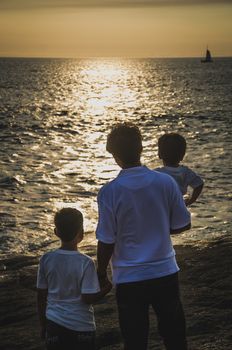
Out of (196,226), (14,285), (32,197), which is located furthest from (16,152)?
(14,285)

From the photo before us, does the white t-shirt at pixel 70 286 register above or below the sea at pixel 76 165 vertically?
above

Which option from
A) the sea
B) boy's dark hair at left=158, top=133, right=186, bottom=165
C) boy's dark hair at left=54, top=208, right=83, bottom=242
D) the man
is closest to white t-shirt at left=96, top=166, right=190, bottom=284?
the man

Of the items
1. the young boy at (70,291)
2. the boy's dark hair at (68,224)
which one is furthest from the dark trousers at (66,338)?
the boy's dark hair at (68,224)

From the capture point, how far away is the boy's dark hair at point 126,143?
4055mm

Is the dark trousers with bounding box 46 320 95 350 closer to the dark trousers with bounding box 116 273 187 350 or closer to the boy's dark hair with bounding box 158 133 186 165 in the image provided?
the dark trousers with bounding box 116 273 187 350

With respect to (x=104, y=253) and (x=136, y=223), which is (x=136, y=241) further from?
(x=104, y=253)

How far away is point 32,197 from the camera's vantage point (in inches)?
602

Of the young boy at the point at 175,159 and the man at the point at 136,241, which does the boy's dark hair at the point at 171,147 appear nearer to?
the young boy at the point at 175,159

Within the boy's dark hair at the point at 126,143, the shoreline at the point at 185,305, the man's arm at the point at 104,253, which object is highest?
the boy's dark hair at the point at 126,143

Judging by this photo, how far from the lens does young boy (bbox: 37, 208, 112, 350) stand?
4.07m

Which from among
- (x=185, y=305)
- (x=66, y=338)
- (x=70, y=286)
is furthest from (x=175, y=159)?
(x=185, y=305)

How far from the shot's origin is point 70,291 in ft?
13.4

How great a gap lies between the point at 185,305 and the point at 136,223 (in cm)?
312

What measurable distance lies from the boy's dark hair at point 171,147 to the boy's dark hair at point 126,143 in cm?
120
